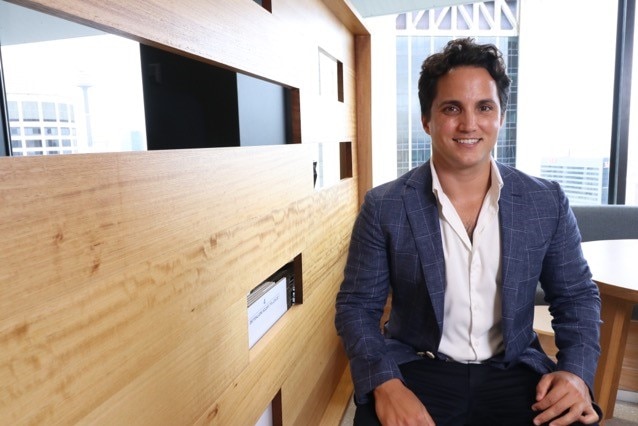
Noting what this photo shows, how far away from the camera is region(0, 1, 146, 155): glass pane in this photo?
0.74 m

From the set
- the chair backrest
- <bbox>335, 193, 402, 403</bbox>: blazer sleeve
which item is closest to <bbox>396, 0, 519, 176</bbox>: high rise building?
the chair backrest

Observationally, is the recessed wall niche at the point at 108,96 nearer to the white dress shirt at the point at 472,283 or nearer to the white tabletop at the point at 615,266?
the white dress shirt at the point at 472,283

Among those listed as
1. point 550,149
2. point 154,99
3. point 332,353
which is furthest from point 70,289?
point 550,149

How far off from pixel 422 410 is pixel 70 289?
2.54 feet

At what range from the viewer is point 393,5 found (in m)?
2.92

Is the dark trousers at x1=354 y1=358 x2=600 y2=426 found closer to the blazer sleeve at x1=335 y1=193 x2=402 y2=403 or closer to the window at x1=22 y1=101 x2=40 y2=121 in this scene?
the blazer sleeve at x1=335 y1=193 x2=402 y2=403

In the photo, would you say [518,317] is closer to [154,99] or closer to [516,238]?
[516,238]

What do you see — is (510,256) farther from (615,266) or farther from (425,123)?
(615,266)

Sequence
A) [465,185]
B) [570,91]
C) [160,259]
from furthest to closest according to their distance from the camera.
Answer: [570,91] → [465,185] → [160,259]

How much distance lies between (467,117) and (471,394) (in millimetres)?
664

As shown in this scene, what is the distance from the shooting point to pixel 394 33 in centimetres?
358

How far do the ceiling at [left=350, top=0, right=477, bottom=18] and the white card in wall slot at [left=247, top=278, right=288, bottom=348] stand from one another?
6.40 feet

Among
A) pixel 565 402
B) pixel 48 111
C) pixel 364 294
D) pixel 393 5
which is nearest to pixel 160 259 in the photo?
pixel 48 111

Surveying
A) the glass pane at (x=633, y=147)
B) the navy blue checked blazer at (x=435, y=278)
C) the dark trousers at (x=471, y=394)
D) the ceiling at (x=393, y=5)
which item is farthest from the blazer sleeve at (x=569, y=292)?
the glass pane at (x=633, y=147)
